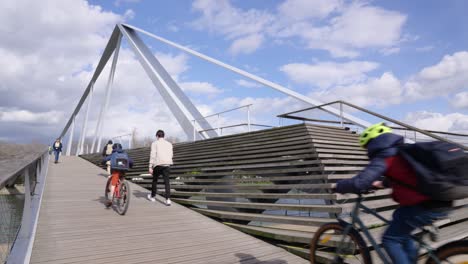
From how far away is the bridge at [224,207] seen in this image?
439cm

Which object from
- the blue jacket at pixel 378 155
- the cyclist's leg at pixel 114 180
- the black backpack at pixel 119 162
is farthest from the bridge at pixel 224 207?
the blue jacket at pixel 378 155

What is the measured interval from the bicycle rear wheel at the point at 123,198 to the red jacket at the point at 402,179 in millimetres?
5010

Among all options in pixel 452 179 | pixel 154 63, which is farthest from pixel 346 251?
pixel 154 63

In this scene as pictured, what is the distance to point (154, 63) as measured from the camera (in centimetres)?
2234

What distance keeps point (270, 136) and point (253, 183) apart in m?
1.80

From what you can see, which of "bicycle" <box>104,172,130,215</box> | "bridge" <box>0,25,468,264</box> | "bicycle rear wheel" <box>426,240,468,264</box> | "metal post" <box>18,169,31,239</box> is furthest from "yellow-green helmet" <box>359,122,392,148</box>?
"bicycle" <box>104,172,130,215</box>

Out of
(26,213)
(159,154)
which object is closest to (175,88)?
(159,154)

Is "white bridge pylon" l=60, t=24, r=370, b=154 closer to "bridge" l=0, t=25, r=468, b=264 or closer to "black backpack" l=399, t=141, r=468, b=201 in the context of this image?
"bridge" l=0, t=25, r=468, b=264

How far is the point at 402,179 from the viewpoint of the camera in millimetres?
2467

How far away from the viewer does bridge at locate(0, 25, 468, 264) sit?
4391 millimetres

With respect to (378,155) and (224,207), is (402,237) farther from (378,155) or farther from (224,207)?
(224,207)

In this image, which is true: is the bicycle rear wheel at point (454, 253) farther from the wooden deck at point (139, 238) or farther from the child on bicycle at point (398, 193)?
the wooden deck at point (139, 238)

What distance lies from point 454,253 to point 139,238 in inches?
162

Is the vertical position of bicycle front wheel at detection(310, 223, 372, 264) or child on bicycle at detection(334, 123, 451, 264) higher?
child on bicycle at detection(334, 123, 451, 264)
